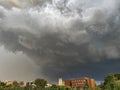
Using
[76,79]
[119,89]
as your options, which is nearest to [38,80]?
[76,79]

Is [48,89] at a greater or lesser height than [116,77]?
lesser

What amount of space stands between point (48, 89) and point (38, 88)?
66.2 inches

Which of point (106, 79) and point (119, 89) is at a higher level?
point (106, 79)

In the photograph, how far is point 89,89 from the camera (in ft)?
151

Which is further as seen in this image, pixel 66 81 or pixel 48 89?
pixel 66 81

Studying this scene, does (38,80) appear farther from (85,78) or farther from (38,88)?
(38,88)

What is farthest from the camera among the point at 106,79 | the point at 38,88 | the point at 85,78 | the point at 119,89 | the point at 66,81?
the point at 66,81

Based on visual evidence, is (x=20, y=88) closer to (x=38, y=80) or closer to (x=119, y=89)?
(x=119, y=89)

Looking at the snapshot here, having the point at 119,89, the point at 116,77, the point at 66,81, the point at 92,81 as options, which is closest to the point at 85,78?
the point at 92,81

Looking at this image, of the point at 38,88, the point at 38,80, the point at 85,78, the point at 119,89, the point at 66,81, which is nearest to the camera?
the point at 38,88

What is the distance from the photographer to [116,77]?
9031 cm

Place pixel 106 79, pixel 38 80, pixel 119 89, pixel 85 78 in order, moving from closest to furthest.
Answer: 1. pixel 119 89
2. pixel 106 79
3. pixel 38 80
4. pixel 85 78

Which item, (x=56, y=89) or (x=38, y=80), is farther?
(x=38, y=80)

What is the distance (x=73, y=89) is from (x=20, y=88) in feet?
29.1
